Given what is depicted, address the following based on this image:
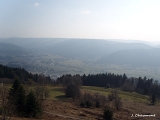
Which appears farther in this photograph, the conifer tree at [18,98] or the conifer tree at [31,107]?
the conifer tree at [31,107]

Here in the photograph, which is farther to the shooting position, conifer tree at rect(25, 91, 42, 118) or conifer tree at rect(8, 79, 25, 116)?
conifer tree at rect(25, 91, 42, 118)

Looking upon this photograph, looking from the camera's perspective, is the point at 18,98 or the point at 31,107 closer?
the point at 31,107

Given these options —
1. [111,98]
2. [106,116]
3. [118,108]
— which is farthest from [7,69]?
[106,116]

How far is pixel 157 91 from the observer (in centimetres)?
8062

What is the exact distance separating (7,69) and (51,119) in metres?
65.3

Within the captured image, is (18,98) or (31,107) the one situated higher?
(18,98)

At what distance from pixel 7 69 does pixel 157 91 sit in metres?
70.5

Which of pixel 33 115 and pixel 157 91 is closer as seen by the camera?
pixel 33 115

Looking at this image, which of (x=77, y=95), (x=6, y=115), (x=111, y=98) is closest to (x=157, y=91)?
(x=111, y=98)

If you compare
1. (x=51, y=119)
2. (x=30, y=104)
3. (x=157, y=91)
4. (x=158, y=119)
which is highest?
(x=30, y=104)

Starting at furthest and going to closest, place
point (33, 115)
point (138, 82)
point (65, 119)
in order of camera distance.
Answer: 1. point (138, 82)
2. point (65, 119)
3. point (33, 115)

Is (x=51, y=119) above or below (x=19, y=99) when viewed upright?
below

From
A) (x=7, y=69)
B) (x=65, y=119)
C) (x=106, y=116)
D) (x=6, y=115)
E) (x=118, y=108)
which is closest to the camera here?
(x=6, y=115)

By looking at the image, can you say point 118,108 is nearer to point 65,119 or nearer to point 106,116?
point 106,116
